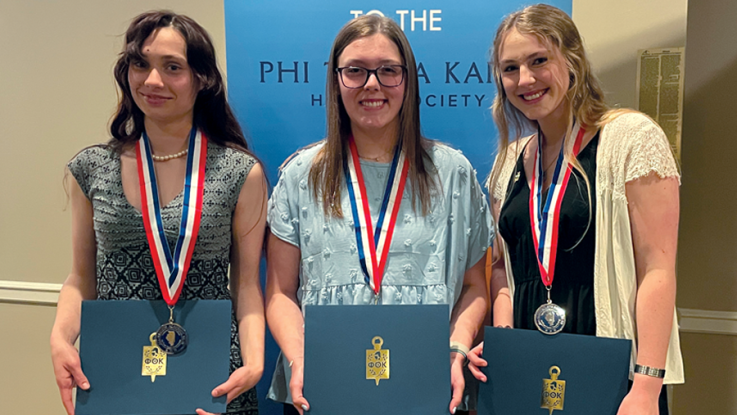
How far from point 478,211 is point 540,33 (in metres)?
0.64

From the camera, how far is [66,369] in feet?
5.77

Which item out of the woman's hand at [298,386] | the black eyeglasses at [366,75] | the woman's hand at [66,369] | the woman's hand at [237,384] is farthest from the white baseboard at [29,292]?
the black eyeglasses at [366,75]

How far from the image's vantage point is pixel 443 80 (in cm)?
247

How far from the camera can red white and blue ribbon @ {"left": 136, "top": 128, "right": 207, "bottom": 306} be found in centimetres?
178

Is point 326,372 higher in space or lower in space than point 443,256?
lower

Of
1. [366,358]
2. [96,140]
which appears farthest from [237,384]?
[96,140]

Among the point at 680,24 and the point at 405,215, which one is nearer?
the point at 405,215

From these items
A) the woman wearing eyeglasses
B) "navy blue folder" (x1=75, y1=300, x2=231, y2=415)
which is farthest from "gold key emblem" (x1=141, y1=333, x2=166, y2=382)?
the woman wearing eyeglasses

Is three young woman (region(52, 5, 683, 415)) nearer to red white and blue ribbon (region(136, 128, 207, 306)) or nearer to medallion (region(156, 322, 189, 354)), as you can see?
red white and blue ribbon (region(136, 128, 207, 306))

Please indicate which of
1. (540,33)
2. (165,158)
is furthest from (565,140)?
(165,158)

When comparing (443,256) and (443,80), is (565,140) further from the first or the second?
(443,80)

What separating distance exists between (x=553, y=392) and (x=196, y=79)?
1567 millimetres

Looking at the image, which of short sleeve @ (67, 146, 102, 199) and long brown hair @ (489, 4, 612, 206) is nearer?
long brown hair @ (489, 4, 612, 206)

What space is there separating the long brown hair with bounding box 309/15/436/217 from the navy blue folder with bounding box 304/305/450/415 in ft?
1.26
